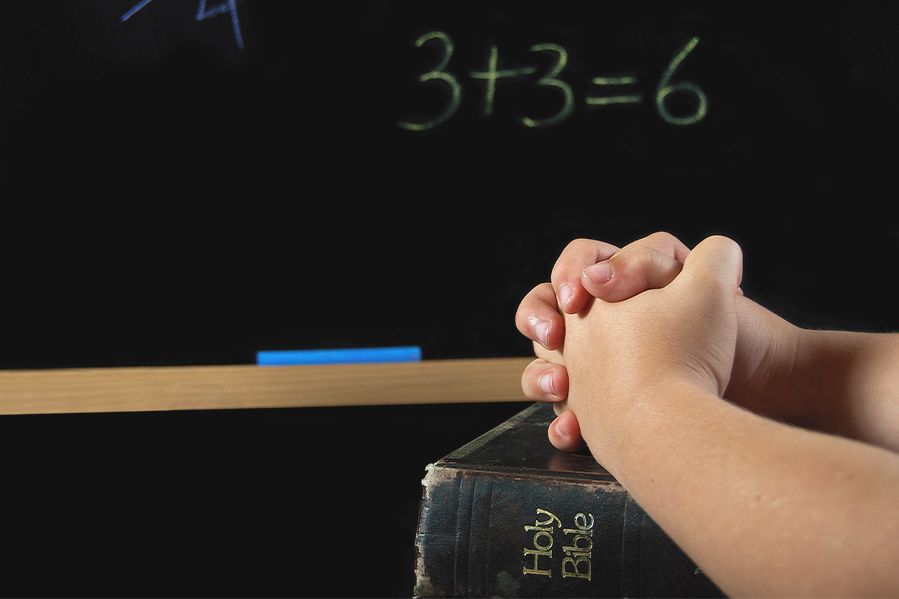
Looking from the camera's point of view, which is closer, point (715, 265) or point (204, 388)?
point (715, 265)

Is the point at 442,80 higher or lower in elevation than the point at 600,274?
higher

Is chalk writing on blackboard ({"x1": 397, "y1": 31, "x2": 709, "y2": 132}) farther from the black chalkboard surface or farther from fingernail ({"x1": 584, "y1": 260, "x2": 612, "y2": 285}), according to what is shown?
fingernail ({"x1": 584, "y1": 260, "x2": 612, "y2": 285})

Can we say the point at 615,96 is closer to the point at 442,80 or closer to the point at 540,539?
the point at 442,80

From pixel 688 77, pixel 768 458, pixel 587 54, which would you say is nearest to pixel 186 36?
pixel 587 54

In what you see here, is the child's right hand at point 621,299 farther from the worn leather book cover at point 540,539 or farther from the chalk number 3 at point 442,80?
the chalk number 3 at point 442,80

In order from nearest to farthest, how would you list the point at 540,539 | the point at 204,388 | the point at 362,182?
the point at 540,539 → the point at 204,388 → the point at 362,182

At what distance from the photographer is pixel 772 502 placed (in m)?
0.34

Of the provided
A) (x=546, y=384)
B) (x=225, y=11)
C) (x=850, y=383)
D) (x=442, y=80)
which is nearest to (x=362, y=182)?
(x=442, y=80)

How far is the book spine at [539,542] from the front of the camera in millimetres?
553

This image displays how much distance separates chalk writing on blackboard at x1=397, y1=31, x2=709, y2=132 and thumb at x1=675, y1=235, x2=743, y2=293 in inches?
27.4

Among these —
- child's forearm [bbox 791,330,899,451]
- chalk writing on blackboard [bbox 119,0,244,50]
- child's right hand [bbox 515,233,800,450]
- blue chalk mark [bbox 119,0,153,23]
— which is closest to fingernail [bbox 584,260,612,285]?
child's right hand [bbox 515,233,800,450]

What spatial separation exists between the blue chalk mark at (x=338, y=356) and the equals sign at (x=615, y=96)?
0.48 meters

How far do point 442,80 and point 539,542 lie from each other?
853mm

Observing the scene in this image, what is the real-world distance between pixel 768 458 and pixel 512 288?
0.92 meters
